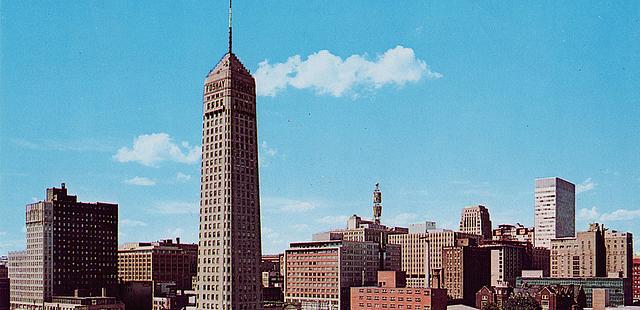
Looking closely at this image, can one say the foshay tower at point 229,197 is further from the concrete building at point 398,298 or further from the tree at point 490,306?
the tree at point 490,306

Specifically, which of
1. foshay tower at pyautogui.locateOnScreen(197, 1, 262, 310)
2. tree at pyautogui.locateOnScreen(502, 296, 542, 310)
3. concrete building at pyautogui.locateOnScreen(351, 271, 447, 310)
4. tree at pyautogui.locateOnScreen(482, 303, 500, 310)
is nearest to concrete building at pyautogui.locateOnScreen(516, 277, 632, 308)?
tree at pyautogui.locateOnScreen(482, 303, 500, 310)

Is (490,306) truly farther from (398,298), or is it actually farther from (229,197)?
(229,197)

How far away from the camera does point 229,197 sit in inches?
4985

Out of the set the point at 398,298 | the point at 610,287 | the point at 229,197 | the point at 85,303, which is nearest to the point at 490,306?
the point at 398,298

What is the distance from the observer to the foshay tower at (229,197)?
126 metres

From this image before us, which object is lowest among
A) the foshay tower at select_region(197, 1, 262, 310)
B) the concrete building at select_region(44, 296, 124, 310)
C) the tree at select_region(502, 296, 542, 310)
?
the concrete building at select_region(44, 296, 124, 310)

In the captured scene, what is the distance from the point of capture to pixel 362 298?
186125 mm

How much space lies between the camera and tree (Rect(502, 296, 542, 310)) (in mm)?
162875

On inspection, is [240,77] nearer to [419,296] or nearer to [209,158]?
[209,158]

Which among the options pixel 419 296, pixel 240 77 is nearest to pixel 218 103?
pixel 240 77

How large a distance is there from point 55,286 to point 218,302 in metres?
89.9

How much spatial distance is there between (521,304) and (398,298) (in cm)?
2625

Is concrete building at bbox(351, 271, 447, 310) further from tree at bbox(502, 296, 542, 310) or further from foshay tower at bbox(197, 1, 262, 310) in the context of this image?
foshay tower at bbox(197, 1, 262, 310)

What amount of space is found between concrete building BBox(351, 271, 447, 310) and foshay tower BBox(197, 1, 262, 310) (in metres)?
50.3
